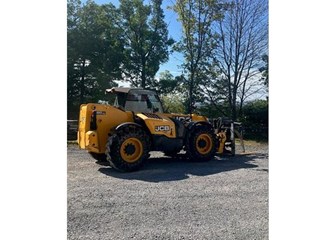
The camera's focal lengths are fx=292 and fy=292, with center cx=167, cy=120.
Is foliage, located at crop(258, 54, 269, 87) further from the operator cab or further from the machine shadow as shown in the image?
the operator cab

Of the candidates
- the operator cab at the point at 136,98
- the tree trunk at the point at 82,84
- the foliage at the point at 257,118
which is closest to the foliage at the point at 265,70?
the foliage at the point at 257,118

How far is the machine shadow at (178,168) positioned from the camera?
2.33 meters

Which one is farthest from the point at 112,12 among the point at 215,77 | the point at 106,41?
the point at 215,77

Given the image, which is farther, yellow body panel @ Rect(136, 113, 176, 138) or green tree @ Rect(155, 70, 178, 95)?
yellow body panel @ Rect(136, 113, 176, 138)

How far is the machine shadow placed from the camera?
7.64ft

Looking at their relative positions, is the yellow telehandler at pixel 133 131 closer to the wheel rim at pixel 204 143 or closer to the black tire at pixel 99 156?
the black tire at pixel 99 156

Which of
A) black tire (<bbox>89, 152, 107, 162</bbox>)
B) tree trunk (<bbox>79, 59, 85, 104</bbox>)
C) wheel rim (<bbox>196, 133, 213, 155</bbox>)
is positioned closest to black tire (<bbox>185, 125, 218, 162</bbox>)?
wheel rim (<bbox>196, 133, 213, 155</bbox>)

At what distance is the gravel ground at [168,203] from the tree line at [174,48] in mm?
447

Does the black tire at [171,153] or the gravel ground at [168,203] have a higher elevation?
the black tire at [171,153]

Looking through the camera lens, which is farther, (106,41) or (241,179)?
(241,179)
